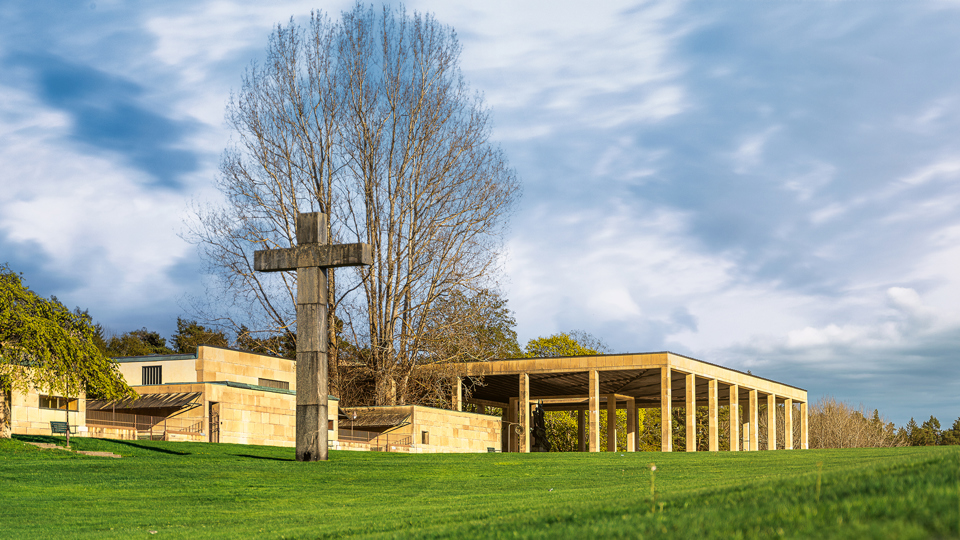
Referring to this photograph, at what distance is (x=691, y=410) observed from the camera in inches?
1783

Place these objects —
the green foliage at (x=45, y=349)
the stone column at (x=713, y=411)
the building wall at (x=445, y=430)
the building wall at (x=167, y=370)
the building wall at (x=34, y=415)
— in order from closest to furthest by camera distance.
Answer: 1. the green foliage at (x=45, y=349)
2. the building wall at (x=34, y=415)
3. the building wall at (x=167, y=370)
4. the building wall at (x=445, y=430)
5. the stone column at (x=713, y=411)

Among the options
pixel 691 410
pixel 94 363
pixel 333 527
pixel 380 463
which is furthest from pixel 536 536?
pixel 691 410

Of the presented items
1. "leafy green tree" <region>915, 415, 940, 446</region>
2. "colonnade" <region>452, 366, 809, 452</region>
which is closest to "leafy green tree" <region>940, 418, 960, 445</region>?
"leafy green tree" <region>915, 415, 940, 446</region>

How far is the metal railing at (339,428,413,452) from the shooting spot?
40.2 metres

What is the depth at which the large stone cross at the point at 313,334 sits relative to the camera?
21.3 metres

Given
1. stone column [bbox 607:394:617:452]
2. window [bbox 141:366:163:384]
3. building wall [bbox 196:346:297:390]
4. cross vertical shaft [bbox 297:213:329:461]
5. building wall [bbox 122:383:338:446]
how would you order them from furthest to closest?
stone column [bbox 607:394:617:452]
window [bbox 141:366:163:384]
building wall [bbox 196:346:297:390]
building wall [bbox 122:383:338:446]
cross vertical shaft [bbox 297:213:329:461]

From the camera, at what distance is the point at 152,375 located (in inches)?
1639

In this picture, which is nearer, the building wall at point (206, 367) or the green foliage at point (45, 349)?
the green foliage at point (45, 349)

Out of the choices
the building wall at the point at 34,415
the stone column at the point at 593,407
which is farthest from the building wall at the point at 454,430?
the building wall at the point at 34,415

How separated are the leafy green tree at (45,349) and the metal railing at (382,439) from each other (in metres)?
14.9

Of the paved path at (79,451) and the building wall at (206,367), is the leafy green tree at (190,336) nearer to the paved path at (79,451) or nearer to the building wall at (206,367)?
the building wall at (206,367)

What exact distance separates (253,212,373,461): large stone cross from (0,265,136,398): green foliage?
8722 millimetres

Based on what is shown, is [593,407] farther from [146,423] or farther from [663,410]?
[146,423]

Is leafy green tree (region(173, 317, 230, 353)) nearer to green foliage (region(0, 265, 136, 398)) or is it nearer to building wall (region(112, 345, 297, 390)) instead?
building wall (region(112, 345, 297, 390))
